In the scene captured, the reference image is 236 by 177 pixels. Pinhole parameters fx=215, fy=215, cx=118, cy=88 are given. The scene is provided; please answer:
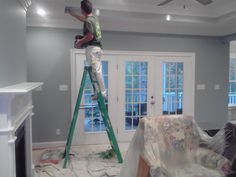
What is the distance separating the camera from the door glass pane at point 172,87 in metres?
4.87

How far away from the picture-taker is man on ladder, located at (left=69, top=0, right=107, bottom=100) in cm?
306

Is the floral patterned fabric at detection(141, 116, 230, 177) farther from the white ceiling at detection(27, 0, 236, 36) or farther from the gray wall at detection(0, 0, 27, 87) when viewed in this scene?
the white ceiling at detection(27, 0, 236, 36)

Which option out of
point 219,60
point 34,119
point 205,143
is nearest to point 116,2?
point 205,143

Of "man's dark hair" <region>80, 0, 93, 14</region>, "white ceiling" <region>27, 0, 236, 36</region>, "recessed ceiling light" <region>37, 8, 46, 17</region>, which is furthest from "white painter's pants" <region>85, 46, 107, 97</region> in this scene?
"recessed ceiling light" <region>37, 8, 46, 17</region>

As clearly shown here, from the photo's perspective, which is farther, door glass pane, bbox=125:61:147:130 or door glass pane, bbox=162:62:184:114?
door glass pane, bbox=162:62:184:114

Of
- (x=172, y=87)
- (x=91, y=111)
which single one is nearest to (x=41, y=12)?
(x=91, y=111)

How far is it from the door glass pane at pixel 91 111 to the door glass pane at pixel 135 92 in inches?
19.7

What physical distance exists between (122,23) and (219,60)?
265 centimetres

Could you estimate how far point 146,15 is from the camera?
146 inches

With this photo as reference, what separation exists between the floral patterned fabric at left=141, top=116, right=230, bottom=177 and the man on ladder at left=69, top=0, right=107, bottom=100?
1.18m

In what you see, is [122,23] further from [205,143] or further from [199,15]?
[205,143]

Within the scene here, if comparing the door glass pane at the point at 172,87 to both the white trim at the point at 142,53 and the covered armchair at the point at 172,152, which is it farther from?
the covered armchair at the point at 172,152

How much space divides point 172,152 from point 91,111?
2.31 metres

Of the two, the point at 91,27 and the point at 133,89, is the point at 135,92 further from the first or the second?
the point at 91,27
